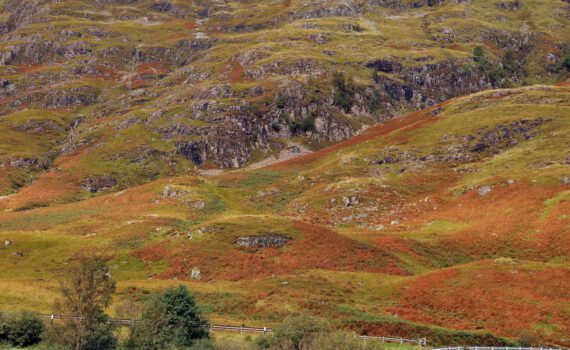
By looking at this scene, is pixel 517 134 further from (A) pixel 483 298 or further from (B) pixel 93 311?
(B) pixel 93 311

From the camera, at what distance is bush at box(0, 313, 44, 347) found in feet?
160

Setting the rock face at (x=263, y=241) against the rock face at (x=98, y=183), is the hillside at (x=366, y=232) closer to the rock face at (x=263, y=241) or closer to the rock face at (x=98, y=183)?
the rock face at (x=263, y=241)

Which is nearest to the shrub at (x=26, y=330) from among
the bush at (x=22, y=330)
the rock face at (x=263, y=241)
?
the bush at (x=22, y=330)

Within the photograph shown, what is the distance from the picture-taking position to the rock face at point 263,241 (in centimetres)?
9350

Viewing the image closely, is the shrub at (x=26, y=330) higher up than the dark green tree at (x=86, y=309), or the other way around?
the dark green tree at (x=86, y=309)

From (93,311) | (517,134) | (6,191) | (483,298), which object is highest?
(93,311)

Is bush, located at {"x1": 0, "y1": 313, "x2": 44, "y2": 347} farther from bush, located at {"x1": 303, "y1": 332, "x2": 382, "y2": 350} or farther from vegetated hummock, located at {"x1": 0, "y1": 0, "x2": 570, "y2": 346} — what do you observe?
bush, located at {"x1": 303, "y1": 332, "x2": 382, "y2": 350}

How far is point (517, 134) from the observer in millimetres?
154125

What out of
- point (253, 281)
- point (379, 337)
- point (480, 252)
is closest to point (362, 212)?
point (480, 252)

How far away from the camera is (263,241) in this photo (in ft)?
309

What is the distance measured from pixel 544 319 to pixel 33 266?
79987 millimetres

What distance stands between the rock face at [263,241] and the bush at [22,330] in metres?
46.5

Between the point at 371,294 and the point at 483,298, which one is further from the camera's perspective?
the point at 371,294

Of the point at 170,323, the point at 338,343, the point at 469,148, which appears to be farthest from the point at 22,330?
the point at 469,148
